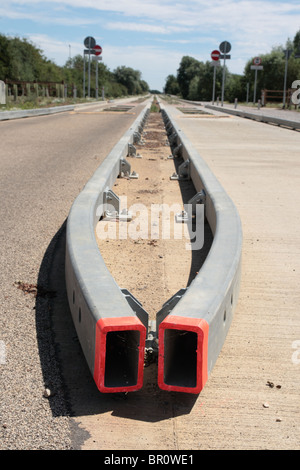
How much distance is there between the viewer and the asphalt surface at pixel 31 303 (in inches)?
99.8

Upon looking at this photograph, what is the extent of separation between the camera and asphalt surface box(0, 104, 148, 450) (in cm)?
254

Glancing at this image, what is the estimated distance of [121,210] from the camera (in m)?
6.69

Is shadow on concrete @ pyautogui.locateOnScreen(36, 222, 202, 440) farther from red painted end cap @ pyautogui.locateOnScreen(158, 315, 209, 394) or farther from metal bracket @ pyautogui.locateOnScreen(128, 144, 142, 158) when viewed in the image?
metal bracket @ pyautogui.locateOnScreen(128, 144, 142, 158)

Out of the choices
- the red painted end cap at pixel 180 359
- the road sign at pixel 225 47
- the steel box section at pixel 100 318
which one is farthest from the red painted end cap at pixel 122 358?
the road sign at pixel 225 47

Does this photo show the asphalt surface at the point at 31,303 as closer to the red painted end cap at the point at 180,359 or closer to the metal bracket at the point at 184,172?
the red painted end cap at the point at 180,359

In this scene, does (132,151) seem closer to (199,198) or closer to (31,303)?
(199,198)

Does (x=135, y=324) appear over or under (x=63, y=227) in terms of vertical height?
over

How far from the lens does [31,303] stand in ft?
12.8

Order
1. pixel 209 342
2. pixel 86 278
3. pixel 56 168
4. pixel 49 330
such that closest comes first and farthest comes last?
pixel 209 342 < pixel 86 278 < pixel 49 330 < pixel 56 168

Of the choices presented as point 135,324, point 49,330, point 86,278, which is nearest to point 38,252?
point 49,330

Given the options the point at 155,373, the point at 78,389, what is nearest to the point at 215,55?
the point at 155,373

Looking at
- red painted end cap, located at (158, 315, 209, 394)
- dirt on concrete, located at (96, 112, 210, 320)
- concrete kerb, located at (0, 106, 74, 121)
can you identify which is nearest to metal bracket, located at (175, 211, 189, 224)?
dirt on concrete, located at (96, 112, 210, 320)
